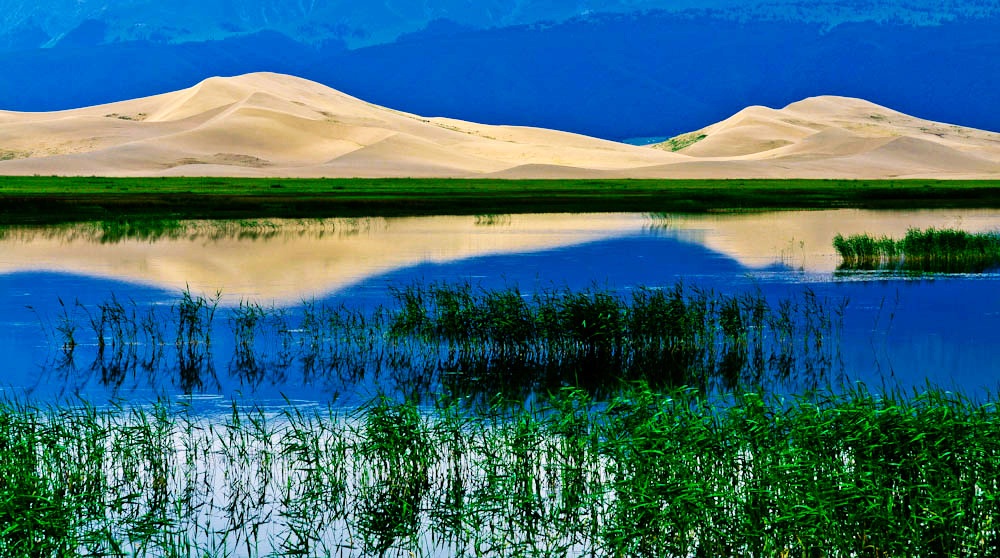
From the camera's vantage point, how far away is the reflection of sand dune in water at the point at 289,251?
3547 centimetres

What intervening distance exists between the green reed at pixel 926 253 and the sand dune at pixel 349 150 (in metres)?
90.7

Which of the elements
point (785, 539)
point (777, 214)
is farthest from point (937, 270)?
point (777, 214)

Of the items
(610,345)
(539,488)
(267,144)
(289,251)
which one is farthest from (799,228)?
(267,144)

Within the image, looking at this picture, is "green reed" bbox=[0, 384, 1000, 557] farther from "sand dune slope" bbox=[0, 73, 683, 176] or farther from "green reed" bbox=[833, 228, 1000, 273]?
"sand dune slope" bbox=[0, 73, 683, 176]

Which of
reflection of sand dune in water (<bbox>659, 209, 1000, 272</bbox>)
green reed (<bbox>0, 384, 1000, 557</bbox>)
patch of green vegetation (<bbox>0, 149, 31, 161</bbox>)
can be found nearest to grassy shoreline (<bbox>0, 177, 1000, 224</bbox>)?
reflection of sand dune in water (<bbox>659, 209, 1000, 272</bbox>)

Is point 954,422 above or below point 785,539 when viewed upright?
above

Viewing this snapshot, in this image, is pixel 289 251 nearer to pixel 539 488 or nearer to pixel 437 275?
pixel 437 275

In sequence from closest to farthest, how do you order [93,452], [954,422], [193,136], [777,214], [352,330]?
[954,422] < [93,452] < [352,330] < [777,214] < [193,136]

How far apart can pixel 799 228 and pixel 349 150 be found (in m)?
110

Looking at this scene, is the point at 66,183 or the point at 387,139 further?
the point at 387,139

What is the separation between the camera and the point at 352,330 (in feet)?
80.4

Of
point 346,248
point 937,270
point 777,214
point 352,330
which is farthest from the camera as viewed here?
point 777,214

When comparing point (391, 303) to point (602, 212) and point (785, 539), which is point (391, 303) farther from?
point (602, 212)

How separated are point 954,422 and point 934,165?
16359 centimetres
